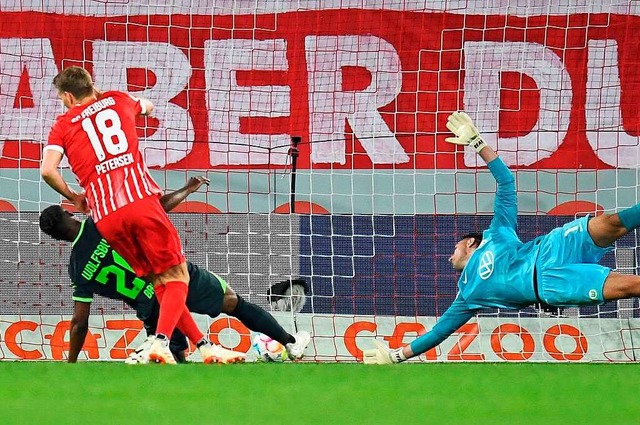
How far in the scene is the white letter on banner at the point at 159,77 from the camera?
36.6ft

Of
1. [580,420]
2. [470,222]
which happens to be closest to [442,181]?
[470,222]

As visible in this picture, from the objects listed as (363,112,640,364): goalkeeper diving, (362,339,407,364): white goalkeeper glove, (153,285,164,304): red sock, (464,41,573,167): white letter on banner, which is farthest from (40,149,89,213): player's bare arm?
(464,41,573,167): white letter on banner

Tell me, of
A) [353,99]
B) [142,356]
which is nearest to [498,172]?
[142,356]

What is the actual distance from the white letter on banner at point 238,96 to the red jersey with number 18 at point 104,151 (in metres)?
4.29

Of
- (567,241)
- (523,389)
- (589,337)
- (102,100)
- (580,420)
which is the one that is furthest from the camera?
(589,337)

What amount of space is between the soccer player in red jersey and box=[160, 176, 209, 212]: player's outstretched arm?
41.2 inches

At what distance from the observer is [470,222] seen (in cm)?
1081

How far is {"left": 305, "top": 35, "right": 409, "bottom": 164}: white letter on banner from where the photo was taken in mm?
11117

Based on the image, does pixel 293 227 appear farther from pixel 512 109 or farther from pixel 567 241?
pixel 567 241

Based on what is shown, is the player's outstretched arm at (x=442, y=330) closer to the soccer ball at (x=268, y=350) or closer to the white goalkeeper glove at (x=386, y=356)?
the white goalkeeper glove at (x=386, y=356)

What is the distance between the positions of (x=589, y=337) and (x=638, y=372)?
4066 millimetres

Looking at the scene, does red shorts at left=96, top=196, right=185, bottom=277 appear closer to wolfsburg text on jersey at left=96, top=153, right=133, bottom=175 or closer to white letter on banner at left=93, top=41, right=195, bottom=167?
wolfsburg text on jersey at left=96, top=153, right=133, bottom=175

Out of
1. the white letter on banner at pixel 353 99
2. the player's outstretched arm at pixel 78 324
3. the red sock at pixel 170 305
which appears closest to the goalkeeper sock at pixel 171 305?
the red sock at pixel 170 305

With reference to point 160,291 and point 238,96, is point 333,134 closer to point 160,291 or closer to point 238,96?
point 238,96
